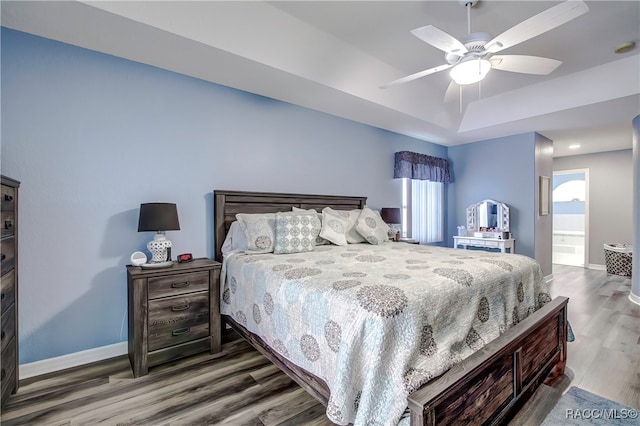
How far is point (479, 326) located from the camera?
64.2 inches

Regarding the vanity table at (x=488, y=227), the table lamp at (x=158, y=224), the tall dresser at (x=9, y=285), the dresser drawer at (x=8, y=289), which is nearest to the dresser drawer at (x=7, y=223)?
the tall dresser at (x=9, y=285)

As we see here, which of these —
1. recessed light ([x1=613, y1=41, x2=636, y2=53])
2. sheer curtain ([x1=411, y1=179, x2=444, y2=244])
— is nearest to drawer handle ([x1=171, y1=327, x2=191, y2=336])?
sheer curtain ([x1=411, y1=179, x2=444, y2=244])

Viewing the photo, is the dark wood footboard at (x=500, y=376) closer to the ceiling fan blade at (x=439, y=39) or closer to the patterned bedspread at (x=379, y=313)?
the patterned bedspread at (x=379, y=313)

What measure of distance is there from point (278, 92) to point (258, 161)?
74 centimetres

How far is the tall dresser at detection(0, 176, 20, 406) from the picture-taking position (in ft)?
5.68

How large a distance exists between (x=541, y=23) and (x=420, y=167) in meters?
3.18

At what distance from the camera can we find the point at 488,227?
4.98 meters

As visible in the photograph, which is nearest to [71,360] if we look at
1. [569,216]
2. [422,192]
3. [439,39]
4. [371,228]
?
[371,228]

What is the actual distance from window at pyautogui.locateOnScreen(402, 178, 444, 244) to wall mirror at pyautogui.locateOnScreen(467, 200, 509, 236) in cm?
51

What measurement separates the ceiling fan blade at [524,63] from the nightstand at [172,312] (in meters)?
2.71

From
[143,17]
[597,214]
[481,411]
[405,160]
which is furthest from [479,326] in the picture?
[597,214]

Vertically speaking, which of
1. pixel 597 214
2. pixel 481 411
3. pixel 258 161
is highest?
pixel 258 161

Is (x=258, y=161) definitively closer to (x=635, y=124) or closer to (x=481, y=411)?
(x=481, y=411)

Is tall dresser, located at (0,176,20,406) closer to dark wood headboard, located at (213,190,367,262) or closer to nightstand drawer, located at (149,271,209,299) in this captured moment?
nightstand drawer, located at (149,271,209,299)
